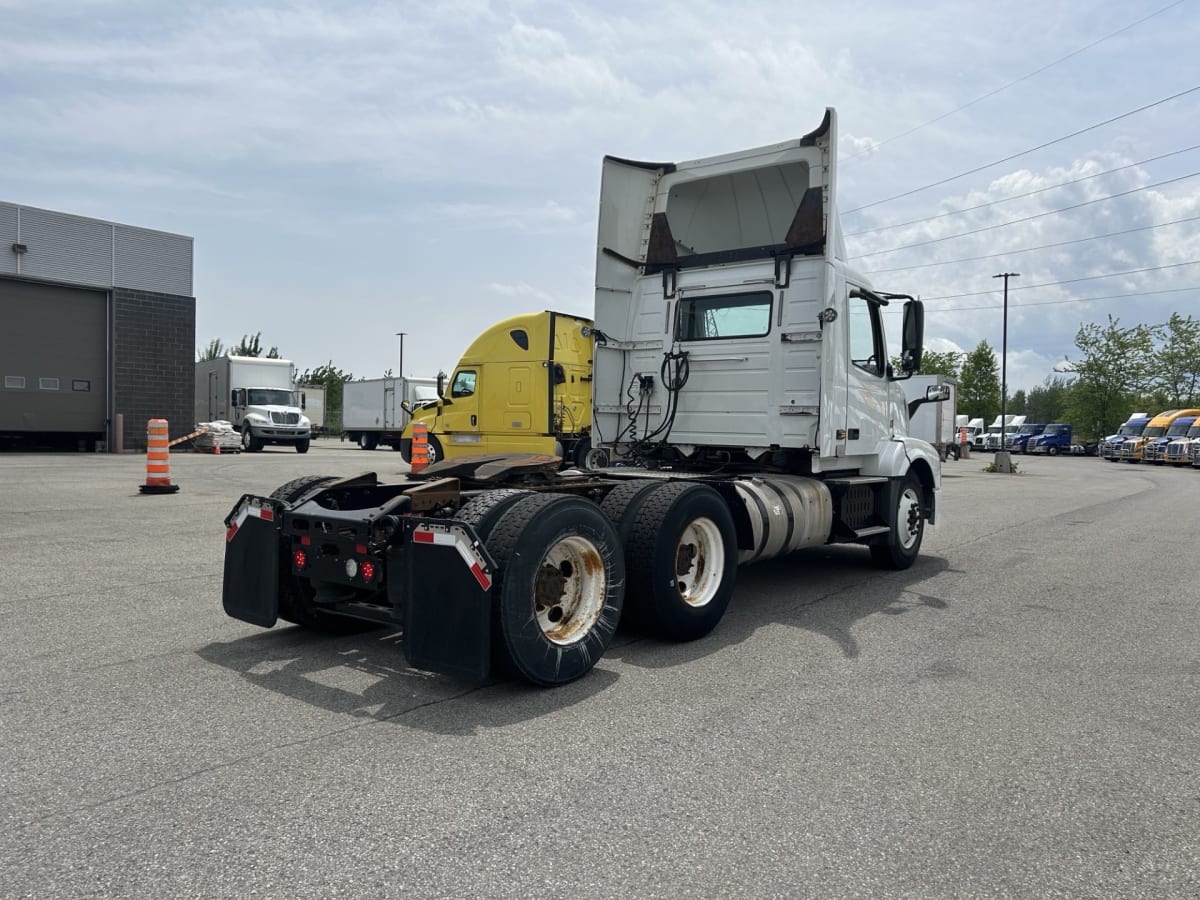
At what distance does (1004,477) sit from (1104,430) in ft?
108

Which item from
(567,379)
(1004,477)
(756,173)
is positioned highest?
(756,173)

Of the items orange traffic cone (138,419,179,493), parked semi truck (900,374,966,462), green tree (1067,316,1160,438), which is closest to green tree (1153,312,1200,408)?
green tree (1067,316,1160,438)

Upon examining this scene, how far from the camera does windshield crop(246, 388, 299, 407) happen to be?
104ft

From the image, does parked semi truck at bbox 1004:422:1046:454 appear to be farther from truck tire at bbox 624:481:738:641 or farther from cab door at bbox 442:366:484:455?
truck tire at bbox 624:481:738:641

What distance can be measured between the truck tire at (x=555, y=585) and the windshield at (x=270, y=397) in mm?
29261

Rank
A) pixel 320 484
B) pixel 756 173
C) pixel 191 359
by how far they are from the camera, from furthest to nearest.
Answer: pixel 191 359, pixel 756 173, pixel 320 484

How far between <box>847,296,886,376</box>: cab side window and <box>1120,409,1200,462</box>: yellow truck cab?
3886 cm

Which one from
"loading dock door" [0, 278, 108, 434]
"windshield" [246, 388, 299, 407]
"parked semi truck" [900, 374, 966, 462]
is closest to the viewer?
"loading dock door" [0, 278, 108, 434]

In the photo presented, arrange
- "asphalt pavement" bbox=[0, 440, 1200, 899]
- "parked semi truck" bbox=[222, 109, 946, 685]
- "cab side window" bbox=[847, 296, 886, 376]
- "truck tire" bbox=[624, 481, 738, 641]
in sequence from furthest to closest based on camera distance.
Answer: "cab side window" bbox=[847, 296, 886, 376] → "truck tire" bbox=[624, 481, 738, 641] → "parked semi truck" bbox=[222, 109, 946, 685] → "asphalt pavement" bbox=[0, 440, 1200, 899]

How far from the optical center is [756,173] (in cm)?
796

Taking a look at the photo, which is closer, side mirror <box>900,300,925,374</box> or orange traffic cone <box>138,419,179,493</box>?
side mirror <box>900,300,925,374</box>

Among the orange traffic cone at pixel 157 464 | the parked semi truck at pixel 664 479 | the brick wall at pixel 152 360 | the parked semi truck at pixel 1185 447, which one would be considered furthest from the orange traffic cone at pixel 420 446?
the parked semi truck at pixel 1185 447

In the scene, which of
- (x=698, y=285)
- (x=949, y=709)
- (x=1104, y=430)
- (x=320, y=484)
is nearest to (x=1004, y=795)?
(x=949, y=709)

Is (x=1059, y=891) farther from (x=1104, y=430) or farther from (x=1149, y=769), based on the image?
(x=1104, y=430)
